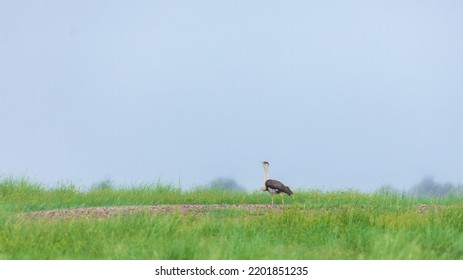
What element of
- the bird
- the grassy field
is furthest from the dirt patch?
the bird

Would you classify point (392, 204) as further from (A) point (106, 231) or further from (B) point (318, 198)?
(A) point (106, 231)

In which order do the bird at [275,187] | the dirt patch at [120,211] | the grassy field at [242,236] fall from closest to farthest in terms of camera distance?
the grassy field at [242,236] → the dirt patch at [120,211] → the bird at [275,187]

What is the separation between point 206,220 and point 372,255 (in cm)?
385

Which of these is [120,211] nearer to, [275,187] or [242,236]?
[275,187]

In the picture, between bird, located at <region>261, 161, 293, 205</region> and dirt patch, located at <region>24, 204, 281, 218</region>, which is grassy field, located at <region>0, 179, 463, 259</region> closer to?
dirt patch, located at <region>24, 204, 281, 218</region>

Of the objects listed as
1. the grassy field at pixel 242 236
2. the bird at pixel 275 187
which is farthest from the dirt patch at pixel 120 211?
the bird at pixel 275 187

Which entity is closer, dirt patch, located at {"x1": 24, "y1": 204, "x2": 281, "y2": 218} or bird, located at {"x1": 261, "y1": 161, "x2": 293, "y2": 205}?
dirt patch, located at {"x1": 24, "y1": 204, "x2": 281, "y2": 218}

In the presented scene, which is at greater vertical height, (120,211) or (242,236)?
(120,211)

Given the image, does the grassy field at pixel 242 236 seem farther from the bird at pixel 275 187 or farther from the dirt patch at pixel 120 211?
the bird at pixel 275 187

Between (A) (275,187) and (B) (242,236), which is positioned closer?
(B) (242,236)

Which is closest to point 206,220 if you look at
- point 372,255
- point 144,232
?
point 144,232

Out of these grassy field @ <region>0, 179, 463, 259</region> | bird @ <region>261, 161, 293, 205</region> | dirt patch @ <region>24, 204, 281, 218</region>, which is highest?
bird @ <region>261, 161, 293, 205</region>

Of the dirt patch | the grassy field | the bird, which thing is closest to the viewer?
the grassy field

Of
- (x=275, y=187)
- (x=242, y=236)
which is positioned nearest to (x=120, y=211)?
(x=275, y=187)
